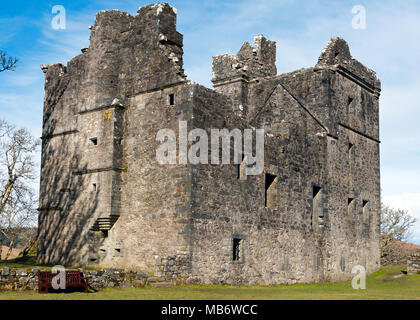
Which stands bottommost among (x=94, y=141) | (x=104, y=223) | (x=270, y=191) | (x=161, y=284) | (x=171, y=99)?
(x=161, y=284)

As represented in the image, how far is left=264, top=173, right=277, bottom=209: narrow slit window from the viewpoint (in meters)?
21.8

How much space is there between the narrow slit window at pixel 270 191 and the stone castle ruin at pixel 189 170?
1.8 inches

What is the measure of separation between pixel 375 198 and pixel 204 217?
14062mm

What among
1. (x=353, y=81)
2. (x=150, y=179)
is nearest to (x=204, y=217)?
(x=150, y=179)

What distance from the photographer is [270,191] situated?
71.8 feet

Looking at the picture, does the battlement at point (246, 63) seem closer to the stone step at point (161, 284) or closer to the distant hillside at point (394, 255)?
the stone step at point (161, 284)

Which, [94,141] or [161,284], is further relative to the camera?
[94,141]

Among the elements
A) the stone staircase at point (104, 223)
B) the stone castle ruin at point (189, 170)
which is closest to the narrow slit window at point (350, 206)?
the stone castle ruin at point (189, 170)

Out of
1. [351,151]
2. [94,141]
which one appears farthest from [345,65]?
[94,141]

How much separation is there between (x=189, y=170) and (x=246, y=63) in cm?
1051

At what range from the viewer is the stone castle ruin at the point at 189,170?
18.9 metres

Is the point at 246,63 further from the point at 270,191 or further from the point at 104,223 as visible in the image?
the point at 104,223

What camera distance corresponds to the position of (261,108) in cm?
2597
